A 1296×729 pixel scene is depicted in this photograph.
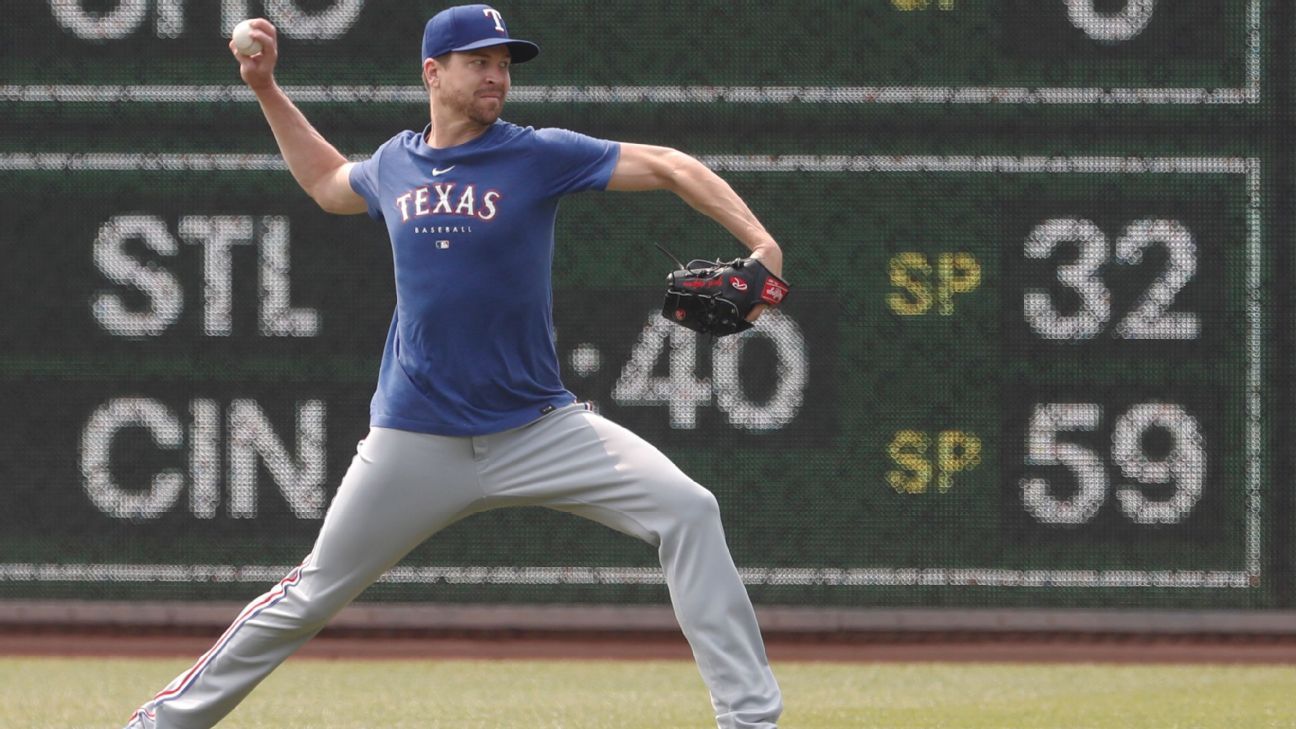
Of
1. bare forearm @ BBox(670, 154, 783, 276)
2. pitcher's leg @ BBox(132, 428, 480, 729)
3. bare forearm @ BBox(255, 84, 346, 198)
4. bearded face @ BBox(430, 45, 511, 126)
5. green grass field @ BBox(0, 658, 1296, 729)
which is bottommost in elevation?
green grass field @ BBox(0, 658, 1296, 729)

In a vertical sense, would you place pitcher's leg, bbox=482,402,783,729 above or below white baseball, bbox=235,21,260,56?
below

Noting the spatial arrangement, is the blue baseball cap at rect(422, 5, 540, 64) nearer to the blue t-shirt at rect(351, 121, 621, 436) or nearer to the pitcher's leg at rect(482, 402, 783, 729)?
the blue t-shirt at rect(351, 121, 621, 436)

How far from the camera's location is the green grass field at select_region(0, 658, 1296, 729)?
555 centimetres

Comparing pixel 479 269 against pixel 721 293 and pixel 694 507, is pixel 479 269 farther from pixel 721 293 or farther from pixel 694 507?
pixel 694 507

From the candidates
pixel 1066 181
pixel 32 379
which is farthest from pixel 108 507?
pixel 1066 181

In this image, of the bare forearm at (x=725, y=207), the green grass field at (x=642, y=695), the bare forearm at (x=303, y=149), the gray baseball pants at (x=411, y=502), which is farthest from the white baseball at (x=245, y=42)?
the green grass field at (x=642, y=695)

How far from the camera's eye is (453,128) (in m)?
4.30

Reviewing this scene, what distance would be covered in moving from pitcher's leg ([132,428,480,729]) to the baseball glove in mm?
534

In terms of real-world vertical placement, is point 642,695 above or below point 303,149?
below

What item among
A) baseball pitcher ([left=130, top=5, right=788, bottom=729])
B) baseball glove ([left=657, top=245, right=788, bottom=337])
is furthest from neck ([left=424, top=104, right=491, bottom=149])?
baseball glove ([left=657, top=245, right=788, bottom=337])

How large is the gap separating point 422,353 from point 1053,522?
3050mm

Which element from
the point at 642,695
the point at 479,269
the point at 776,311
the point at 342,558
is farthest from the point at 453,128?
the point at 776,311

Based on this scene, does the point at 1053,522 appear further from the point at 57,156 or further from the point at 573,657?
the point at 57,156

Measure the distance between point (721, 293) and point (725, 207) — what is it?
17 centimetres
